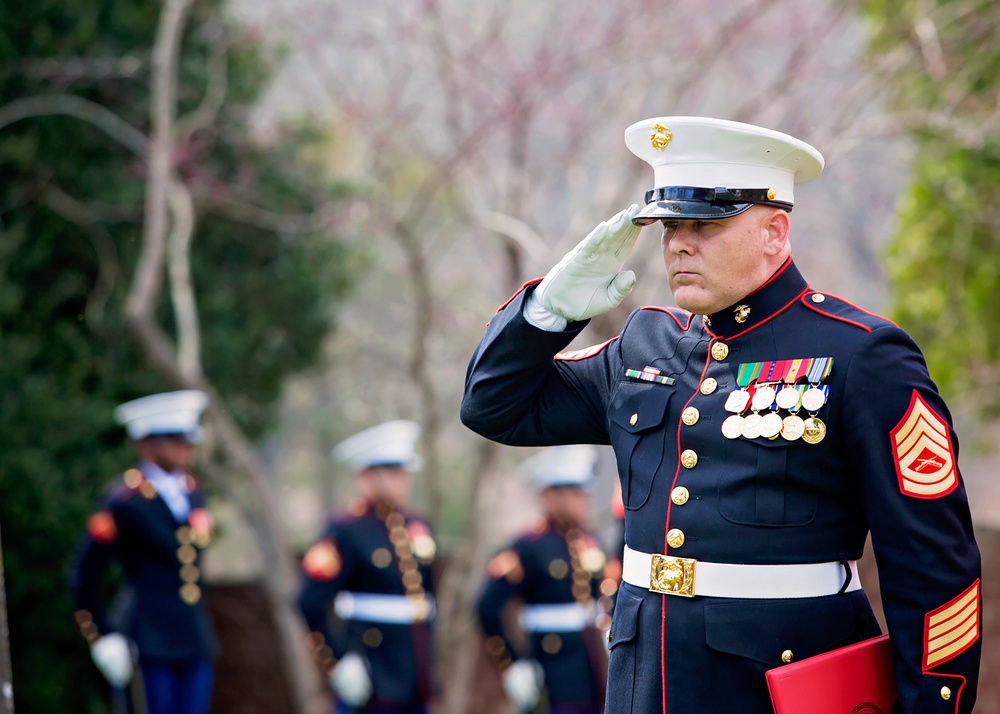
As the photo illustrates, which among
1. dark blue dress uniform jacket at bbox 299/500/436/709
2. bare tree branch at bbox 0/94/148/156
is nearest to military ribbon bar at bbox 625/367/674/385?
dark blue dress uniform jacket at bbox 299/500/436/709

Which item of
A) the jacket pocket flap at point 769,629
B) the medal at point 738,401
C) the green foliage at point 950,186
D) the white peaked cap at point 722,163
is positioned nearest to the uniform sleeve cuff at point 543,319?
the white peaked cap at point 722,163

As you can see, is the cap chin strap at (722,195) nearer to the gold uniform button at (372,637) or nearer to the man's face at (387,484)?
the man's face at (387,484)

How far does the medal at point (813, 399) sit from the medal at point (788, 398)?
0.6 inches

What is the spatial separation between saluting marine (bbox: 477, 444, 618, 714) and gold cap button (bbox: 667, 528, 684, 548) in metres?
4.60

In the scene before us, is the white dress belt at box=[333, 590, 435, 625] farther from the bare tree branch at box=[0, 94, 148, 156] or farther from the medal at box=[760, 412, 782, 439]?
the medal at box=[760, 412, 782, 439]

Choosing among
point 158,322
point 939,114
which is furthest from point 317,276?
point 939,114

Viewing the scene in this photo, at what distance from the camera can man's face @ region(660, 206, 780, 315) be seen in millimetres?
2643

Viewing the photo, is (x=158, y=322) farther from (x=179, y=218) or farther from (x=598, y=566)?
(x=598, y=566)

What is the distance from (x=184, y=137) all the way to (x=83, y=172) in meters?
0.77

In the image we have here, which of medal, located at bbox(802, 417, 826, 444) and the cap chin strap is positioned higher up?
the cap chin strap

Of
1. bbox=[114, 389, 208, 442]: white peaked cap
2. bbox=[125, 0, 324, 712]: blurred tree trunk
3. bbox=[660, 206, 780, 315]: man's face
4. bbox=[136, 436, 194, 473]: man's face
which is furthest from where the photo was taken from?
bbox=[125, 0, 324, 712]: blurred tree trunk

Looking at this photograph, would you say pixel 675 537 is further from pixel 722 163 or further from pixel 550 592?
pixel 550 592

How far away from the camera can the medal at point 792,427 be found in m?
2.54

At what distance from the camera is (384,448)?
7.00 m
